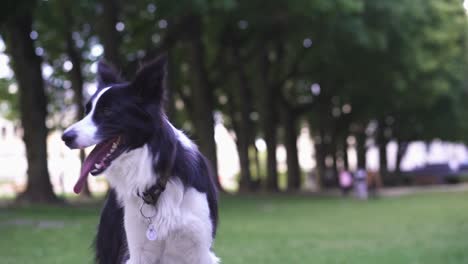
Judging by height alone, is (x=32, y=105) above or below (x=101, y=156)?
below

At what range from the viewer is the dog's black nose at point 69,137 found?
4.19 metres

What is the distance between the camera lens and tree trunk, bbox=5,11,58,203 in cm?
2278

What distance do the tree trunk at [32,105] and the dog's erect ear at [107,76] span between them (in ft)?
61.1

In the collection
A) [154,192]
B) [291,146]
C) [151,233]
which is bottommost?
[291,146]

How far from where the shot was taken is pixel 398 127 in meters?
48.3

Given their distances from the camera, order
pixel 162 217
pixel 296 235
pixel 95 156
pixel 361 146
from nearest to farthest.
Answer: pixel 95 156, pixel 162 217, pixel 296 235, pixel 361 146

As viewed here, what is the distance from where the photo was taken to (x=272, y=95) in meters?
37.8

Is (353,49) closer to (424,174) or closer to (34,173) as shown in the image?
(34,173)

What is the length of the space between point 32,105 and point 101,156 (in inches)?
768

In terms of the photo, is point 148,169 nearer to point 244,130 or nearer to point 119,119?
point 119,119

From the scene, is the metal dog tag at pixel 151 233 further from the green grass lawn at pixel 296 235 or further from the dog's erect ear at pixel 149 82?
the green grass lawn at pixel 296 235

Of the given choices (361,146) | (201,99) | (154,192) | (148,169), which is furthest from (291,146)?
(148,169)

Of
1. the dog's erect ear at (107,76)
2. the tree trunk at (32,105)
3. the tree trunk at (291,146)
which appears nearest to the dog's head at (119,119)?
the dog's erect ear at (107,76)

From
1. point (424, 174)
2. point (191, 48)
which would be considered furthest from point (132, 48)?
point (424, 174)
